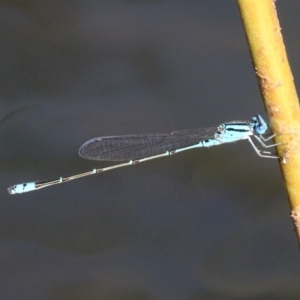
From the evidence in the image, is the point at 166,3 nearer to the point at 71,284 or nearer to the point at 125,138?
the point at 125,138

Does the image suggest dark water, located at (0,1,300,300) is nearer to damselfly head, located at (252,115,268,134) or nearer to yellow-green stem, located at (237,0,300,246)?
damselfly head, located at (252,115,268,134)

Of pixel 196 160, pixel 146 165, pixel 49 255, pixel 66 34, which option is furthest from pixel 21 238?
pixel 66 34

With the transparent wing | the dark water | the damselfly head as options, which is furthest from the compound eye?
the dark water

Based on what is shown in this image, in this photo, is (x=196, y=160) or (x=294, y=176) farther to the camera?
(x=196, y=160)

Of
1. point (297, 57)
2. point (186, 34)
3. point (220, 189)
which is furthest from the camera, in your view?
point (186, 34)

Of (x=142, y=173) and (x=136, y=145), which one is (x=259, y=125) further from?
(x=142, y=173)

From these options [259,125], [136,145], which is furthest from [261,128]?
[136,145]
